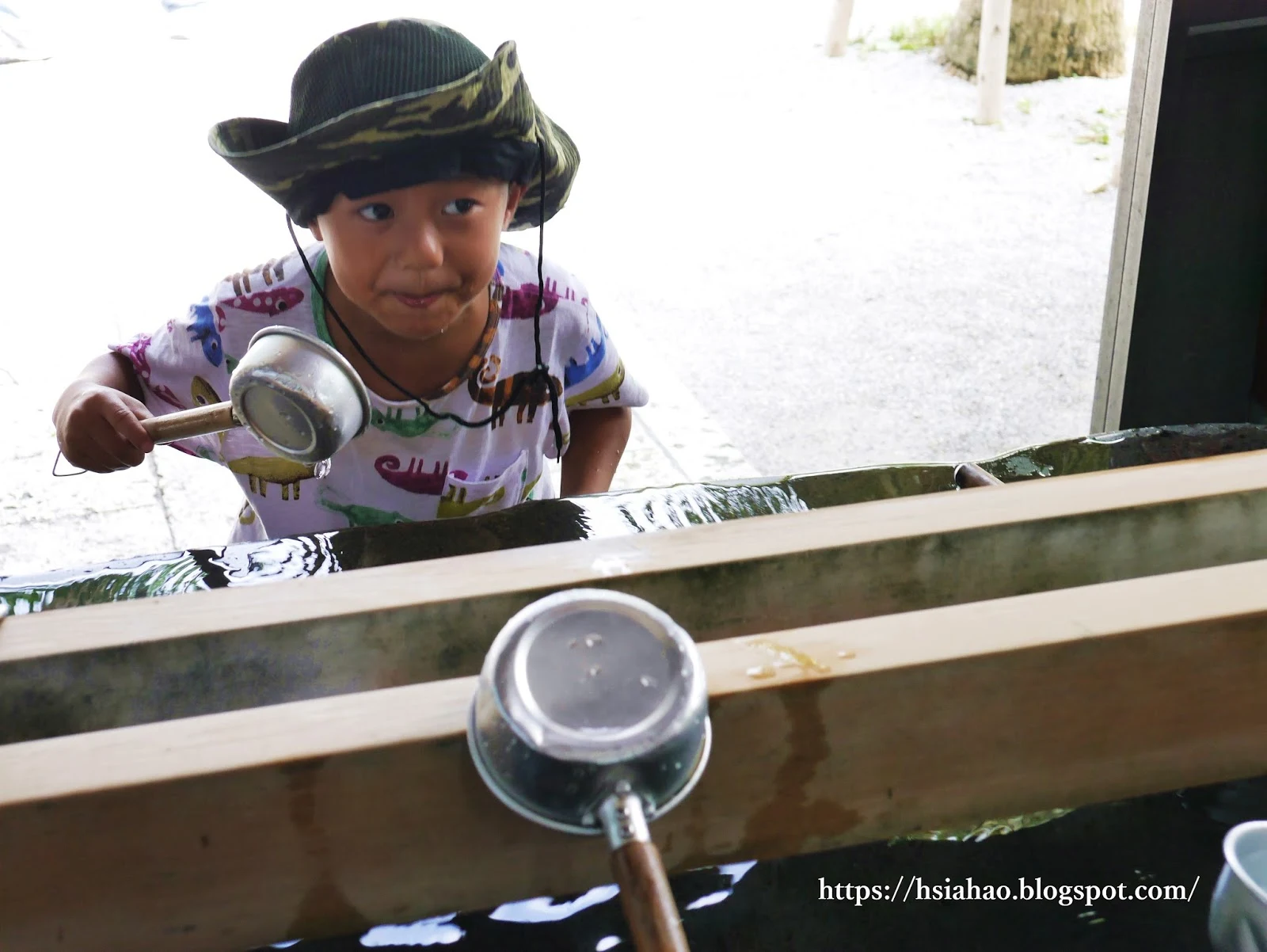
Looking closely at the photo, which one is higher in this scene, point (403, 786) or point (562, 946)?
point (403, 786)

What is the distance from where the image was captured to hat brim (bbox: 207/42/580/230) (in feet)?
5.33

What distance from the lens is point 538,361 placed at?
2.24 m

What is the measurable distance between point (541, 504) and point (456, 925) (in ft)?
2.45

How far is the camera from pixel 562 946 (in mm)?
1179

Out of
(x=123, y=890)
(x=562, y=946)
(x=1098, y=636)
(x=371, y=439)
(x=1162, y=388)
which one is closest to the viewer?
(x=123, y=890)

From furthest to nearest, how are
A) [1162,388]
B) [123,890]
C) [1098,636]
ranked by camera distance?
[1162,388], [1098,636], [123,890]

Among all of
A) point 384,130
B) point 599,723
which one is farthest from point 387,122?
point 599,723

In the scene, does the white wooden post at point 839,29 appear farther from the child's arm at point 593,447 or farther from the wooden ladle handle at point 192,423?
the wooden ladle handle at point 192,423

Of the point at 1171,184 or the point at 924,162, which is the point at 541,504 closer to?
the point at 1171,184

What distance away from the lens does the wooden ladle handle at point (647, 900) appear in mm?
775

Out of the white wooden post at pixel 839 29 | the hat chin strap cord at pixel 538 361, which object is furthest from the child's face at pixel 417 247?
the white wooden post at pixel 839 29

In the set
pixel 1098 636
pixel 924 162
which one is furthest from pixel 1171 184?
pixel 924 162

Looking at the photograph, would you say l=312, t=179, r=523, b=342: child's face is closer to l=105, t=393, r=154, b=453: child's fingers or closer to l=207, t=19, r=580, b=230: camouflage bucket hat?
l=207, t=19, r=580, b=230: camouflage bucket hat

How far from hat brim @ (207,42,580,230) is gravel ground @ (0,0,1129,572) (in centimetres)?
220
